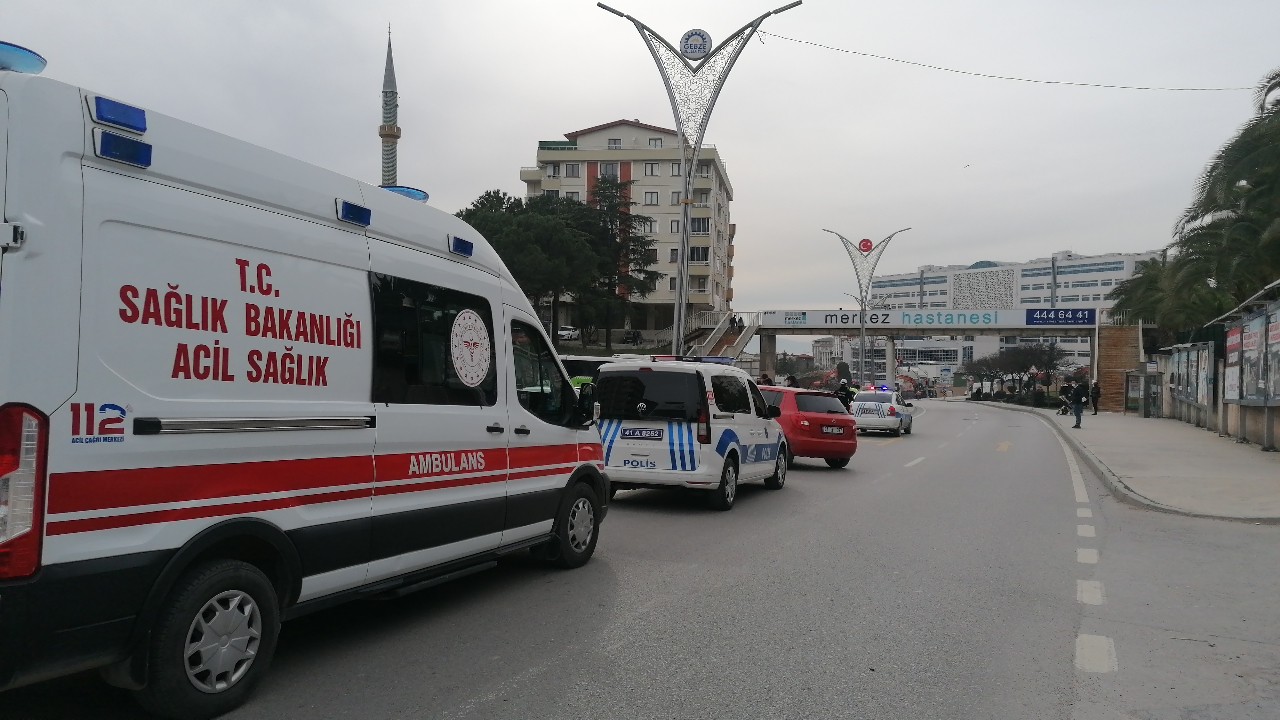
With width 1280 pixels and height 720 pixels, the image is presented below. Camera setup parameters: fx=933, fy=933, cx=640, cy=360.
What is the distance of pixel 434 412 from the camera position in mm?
5738

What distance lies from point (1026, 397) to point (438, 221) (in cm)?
7660

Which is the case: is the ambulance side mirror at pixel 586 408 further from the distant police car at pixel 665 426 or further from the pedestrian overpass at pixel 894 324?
the pedestrian overpass at pixel 894 324

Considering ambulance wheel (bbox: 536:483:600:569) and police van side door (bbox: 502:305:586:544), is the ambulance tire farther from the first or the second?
police van side door (bbox: 502:305:586:544)

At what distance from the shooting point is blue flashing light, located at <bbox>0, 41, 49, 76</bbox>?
369cm

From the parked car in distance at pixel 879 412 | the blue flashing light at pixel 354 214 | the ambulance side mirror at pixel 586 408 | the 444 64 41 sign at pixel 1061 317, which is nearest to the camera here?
the blue flashing light at pixel 354 214

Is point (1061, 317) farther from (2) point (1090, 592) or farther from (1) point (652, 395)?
(2) point (1090, 592)

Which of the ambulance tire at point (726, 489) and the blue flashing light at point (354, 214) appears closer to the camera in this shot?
the blue flashing light at point (354, 214)

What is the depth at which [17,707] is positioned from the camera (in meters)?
4.24

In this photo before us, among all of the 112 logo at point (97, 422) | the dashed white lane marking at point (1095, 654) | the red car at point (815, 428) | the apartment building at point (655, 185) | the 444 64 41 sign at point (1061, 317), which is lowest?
the dashed white lane marking at point (1095, 654)

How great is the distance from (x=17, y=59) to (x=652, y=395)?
790 cm

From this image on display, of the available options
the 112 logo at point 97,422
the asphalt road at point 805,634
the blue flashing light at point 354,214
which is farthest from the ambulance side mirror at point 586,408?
the 112 logo at point 97,422

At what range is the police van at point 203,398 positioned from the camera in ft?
11.7

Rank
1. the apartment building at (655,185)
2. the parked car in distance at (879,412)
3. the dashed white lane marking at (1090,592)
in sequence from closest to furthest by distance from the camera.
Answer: the dashed white lane marking at (1090,592)
the parked car in distance at (879,412)
the apartment building at (655,185)

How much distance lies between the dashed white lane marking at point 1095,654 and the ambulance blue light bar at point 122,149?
215 inches
